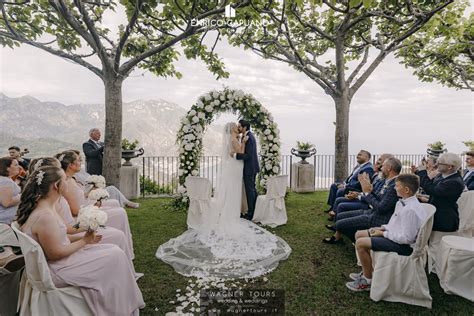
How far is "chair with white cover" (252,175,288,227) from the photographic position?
689cm

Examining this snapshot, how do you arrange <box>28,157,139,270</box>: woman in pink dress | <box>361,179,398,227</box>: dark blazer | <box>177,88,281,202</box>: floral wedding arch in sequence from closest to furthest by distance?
<box>28,157,139,270</box>: woman in pink dress, <box>361,179,398,227</box>: dark blazer, <box>177,88,281,202</box>: floral wedding arch

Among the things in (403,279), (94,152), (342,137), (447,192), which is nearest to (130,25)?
(94,152)

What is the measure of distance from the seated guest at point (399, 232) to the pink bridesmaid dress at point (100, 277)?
299 cm

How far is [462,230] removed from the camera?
4.91m

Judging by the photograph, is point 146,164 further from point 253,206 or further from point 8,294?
point 8,294

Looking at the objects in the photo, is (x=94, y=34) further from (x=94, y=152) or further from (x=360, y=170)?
(x=360, y=170)

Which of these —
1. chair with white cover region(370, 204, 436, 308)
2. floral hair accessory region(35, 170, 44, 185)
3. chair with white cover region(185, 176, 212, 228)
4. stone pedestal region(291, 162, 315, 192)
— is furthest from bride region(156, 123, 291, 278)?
stone pedestal region(291, 162, 315, 192)

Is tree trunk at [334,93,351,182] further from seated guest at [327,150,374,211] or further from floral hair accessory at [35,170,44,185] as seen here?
floral hair accessory at [35,170,44,185]

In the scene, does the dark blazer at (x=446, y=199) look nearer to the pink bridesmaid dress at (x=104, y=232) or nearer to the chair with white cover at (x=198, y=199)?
the chair with white cover at (x=198, y=199)

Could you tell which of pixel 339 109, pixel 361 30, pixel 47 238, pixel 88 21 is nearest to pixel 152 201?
pixel 88 21

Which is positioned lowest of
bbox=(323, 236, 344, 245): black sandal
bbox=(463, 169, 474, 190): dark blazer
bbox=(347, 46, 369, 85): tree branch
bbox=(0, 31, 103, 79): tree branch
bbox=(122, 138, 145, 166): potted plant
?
bbox=(323, 236, 344, 245): black sandal

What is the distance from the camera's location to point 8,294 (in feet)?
9.94

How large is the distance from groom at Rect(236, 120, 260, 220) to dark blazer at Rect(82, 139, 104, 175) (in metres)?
4.09

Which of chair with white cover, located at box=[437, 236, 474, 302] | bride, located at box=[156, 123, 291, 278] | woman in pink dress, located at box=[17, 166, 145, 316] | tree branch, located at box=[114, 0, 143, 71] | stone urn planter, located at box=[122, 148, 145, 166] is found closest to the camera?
woman in pink dress, located at box=[17, 166, 145, 316]
